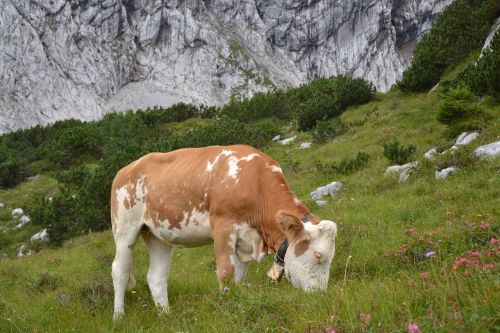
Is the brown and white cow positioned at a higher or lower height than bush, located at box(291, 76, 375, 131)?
higher

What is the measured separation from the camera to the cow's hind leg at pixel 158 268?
6061mm

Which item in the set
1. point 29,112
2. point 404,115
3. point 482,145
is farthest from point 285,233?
point 29,112

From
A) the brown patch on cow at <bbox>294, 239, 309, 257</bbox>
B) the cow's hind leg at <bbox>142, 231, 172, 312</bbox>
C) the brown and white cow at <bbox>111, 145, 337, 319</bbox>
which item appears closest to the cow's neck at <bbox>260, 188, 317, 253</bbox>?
the brown and white cow at <bbox>111, 145, 337, 319</bbox>

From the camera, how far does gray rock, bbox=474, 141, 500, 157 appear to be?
9853mm

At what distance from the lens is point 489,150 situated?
10031 mm

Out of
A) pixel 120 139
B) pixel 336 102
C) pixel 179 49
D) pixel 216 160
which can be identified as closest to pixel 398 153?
pixel 216 160

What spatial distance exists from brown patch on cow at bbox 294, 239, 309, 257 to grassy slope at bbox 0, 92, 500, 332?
15.0 inches

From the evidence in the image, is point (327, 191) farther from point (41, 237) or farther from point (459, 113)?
point (41, 237)

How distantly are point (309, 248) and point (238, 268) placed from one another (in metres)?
1.10

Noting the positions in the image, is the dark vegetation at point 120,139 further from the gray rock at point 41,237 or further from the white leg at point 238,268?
the white leg at point 238,268

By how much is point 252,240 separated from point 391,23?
13487 centimetres

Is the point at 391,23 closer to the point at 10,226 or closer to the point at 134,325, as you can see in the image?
the point at 10,226

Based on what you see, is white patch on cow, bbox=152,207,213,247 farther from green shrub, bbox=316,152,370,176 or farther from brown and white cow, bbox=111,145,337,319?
green shrub, bbox=316,152,370,176

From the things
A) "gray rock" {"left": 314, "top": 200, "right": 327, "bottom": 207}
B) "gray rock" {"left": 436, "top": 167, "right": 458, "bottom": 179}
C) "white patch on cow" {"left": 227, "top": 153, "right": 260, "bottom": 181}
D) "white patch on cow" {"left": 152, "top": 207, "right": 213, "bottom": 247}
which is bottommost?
"gray rock" {"left": 314, "top": 200, "right": 327, "bottom": 207}
